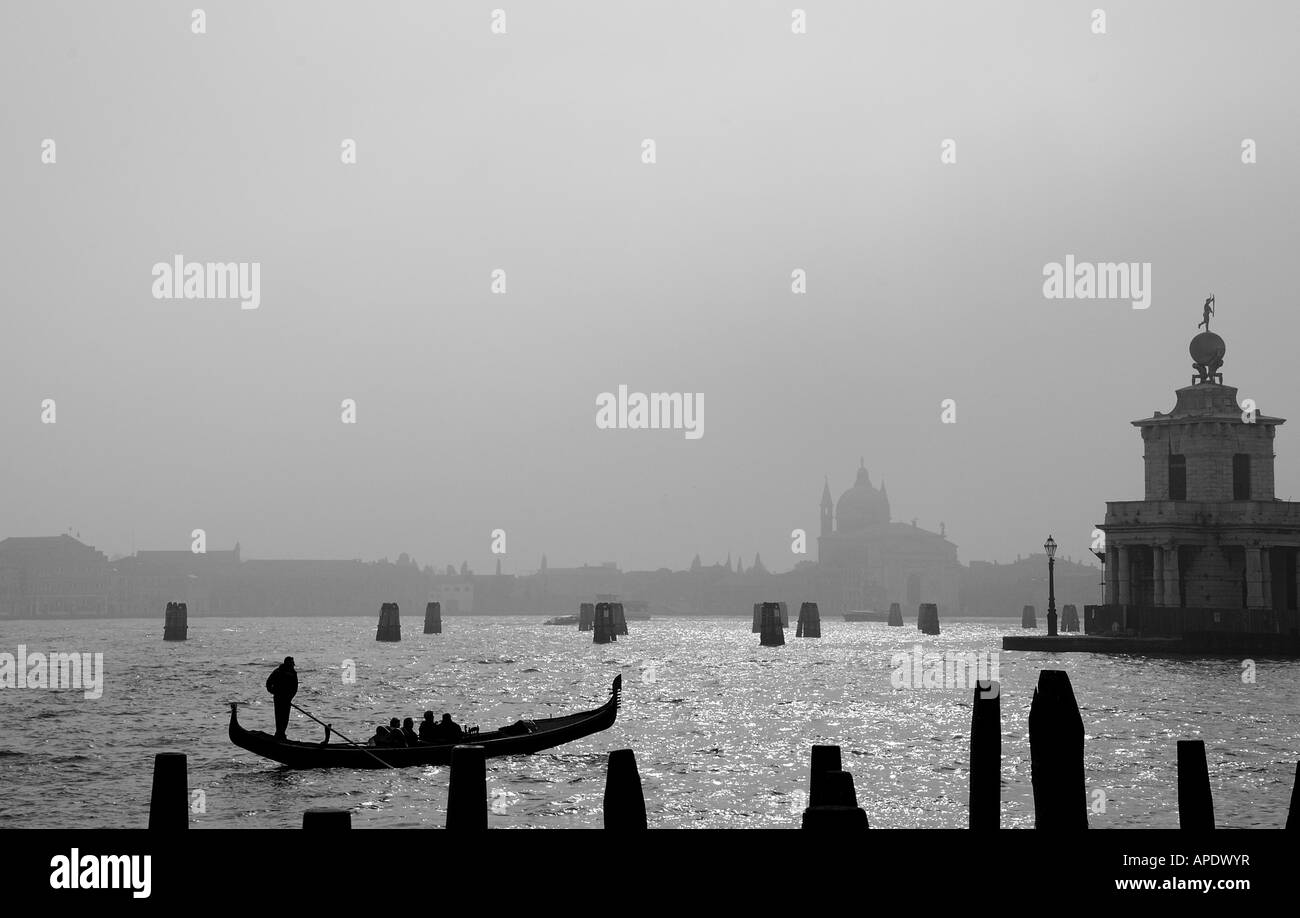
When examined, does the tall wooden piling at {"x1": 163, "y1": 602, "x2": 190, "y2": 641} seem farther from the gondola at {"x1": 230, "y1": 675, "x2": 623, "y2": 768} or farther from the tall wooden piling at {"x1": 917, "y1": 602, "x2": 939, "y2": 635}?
the gondola at {"x1": 230, "y1": 675, "x2": 623, "y2": 768}

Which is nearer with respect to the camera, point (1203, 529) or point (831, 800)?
point (831, 800)

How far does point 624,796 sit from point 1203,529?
83.2 m

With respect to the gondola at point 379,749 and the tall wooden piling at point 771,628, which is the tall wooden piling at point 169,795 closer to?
the gondola at point 379,749

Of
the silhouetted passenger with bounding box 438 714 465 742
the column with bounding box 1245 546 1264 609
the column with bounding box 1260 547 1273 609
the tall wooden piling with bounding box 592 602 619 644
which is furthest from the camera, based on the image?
the tall wooden piling with bounding box 592 602 619 644

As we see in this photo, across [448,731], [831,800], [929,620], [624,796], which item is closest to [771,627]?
[929,620]

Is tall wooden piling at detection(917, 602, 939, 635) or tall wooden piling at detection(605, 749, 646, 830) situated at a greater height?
tall wooden piling at detection(605, 749, 646, 830)

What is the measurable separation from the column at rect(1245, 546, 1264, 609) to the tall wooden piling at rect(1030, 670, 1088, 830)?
268 feet

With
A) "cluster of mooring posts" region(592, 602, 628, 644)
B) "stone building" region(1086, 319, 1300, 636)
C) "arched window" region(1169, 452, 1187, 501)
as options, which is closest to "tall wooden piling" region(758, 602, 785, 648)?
"cluster of mooring posts" region(592, 602, 628, 644)

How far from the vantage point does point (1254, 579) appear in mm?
90750

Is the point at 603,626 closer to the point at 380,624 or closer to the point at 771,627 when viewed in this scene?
the point at 771,627

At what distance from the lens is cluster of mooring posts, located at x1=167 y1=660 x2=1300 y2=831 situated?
13336 mm
